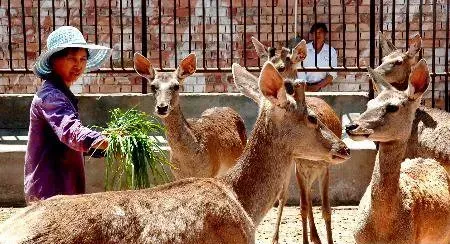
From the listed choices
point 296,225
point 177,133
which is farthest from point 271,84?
point 296,225

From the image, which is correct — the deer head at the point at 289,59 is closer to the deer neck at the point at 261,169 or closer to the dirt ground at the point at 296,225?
the dirt ground at the point at 296,225

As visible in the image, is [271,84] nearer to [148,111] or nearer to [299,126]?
[299,126]

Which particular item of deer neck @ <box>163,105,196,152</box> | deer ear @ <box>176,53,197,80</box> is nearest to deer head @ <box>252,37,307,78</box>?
deer ear @ <box>176,53,197,80</box>

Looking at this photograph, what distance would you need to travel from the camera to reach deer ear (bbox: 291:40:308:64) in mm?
11977

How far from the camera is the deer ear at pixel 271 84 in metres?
5.82

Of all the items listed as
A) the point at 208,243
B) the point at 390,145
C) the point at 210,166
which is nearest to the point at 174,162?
the point at 210,166

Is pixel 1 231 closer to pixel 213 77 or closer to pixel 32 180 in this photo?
pixel 32 180

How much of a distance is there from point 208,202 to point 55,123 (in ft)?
3.57

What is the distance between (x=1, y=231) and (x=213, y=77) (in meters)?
10.9

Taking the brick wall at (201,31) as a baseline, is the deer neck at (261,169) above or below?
below

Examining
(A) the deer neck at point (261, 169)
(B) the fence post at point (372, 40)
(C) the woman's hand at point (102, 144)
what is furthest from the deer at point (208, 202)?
(B) the fence post at point (372, 40)

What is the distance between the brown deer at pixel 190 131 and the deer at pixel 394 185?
2771mm

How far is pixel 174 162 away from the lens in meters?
10.0

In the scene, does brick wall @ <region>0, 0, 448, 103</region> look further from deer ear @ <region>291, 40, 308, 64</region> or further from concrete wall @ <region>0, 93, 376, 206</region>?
deer ear @ <region>291, 40, 308, 64</region>
